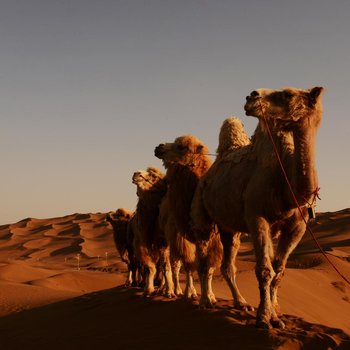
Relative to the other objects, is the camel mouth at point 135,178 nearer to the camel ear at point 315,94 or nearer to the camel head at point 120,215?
the camel head at point 120,215

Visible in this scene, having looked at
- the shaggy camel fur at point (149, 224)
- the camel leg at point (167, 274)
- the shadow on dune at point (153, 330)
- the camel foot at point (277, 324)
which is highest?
the shaggy camel fur at point (149, 224)

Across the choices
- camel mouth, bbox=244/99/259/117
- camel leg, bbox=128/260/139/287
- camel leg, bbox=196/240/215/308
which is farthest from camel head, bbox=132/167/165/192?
Result: camel mouth, bbox=244/99/259/117

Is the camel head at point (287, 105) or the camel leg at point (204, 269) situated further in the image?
the camel leg at point (204, 269)

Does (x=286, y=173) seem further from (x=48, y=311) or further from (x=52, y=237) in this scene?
(x=52, y=237)

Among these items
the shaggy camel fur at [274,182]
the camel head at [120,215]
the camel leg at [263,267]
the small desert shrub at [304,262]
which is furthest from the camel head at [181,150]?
the small desert shrub at [304,262]

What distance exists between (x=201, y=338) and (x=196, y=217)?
237 centimetres

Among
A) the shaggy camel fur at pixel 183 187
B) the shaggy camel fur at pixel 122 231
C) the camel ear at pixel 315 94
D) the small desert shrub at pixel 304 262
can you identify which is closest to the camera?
the camel ear at pixel 315 94

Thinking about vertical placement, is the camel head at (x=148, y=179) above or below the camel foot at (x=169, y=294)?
above

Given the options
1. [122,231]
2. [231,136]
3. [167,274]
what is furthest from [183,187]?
[122,231]

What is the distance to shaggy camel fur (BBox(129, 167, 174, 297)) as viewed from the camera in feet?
29.9

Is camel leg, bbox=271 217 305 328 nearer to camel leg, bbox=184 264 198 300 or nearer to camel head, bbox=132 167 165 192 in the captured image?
camel leg, bbox=184 264 198 300

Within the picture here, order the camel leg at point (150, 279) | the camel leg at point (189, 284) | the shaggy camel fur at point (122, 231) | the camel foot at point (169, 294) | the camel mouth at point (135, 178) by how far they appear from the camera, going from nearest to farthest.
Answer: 1. the camel leg at point (189, 284)
2. the camel foot at point (169, 294)
3. the camel leg at point (150, 279)
4. the camel mouth at point (135, 178)
5. the shaggy camel fur at point (122, 231)

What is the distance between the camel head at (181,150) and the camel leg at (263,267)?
9.51 feet

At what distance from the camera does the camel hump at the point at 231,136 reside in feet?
23.7
